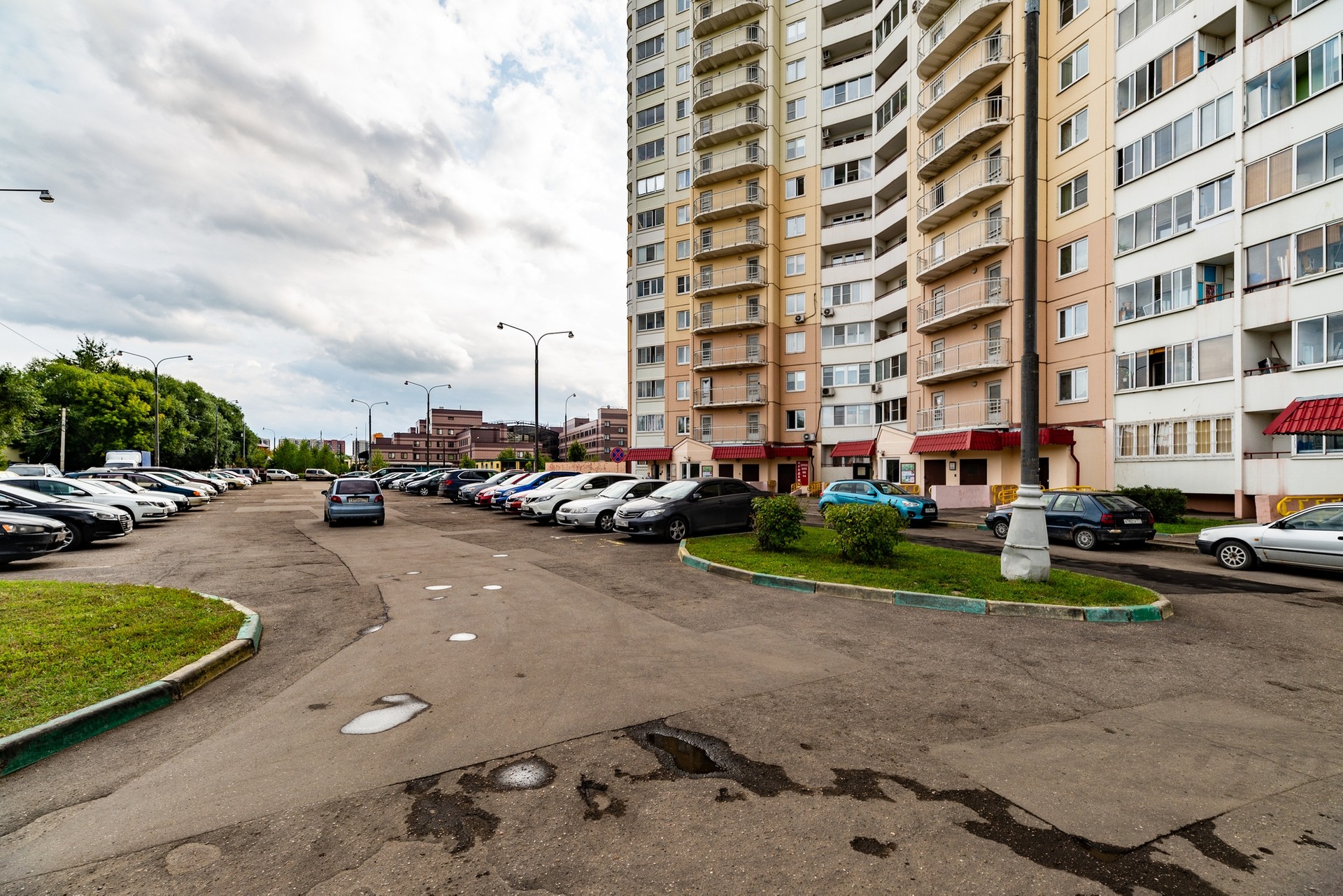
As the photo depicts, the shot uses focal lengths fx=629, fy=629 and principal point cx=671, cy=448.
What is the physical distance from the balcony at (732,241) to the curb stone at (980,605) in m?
37.3

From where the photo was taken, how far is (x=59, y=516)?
14.6 meters

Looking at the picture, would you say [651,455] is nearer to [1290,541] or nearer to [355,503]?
[355,503]

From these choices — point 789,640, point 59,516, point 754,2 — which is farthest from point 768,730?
point 754,2

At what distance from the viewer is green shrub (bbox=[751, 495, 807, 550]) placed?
499 inches

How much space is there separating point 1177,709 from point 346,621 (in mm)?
8611

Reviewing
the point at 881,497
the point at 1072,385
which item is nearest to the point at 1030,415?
the point at 881,497

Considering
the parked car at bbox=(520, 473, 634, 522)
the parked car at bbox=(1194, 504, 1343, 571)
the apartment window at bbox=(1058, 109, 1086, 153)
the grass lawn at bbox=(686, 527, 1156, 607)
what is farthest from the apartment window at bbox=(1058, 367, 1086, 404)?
the parked car at bbox=(520, 473, 634, 522)

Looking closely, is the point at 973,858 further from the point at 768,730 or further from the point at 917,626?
the point at 917,626

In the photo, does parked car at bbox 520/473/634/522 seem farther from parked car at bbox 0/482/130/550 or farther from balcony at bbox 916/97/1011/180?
balcony at bbox 916/97/1011/180

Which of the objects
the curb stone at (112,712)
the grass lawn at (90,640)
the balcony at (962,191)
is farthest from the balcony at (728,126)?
the curb stone at (112,712)

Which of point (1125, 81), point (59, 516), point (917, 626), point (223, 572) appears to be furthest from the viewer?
point (1125, 81)

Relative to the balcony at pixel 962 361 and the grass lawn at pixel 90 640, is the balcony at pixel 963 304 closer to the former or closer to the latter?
the balcony at pixel 962 361

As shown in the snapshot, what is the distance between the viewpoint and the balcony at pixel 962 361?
28.6 metres

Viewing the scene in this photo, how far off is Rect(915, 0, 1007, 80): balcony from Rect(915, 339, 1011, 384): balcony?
14990 millimetres
